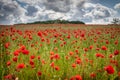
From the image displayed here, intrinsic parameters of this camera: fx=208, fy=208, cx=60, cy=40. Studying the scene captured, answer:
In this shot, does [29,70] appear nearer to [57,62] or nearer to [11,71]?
[11,71]

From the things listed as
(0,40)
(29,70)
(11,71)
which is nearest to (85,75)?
(29,70)

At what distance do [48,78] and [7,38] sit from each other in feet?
12.2

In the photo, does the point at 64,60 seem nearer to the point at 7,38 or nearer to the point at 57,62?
the point at 57,62

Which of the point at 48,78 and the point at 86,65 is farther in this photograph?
the point at 86,65

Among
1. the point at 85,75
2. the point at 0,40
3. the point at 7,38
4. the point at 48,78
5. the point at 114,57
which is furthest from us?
the point at 7,38

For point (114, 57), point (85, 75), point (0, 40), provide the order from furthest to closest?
point (0, 40) → point (114, 57) → point (85, 75)

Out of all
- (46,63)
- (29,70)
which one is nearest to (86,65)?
(46,63)

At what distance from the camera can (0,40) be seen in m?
6.20

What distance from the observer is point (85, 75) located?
11.7 feet

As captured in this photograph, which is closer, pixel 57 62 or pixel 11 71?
pixel 11 71

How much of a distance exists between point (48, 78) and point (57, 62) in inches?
27.0

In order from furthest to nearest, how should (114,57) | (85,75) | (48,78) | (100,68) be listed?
(114,57) → (100,68) → (85,75) → (48,78)

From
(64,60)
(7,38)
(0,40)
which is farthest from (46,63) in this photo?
(7,38)

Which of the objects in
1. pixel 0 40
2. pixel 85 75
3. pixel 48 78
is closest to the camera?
pixel 48 78
